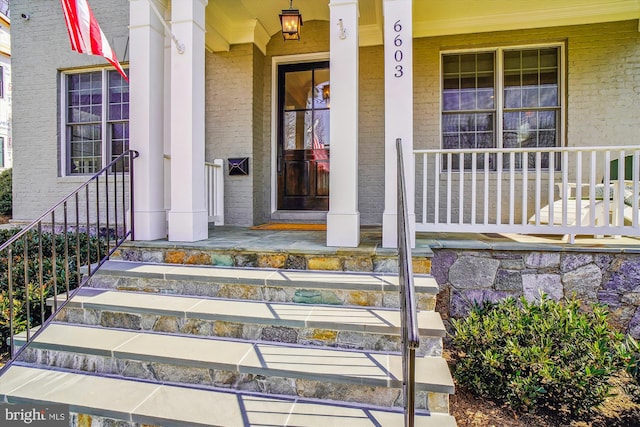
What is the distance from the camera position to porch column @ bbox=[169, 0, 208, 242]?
12.2ft

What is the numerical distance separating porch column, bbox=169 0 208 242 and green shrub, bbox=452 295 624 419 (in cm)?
276

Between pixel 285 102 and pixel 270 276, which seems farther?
pixel 285 102

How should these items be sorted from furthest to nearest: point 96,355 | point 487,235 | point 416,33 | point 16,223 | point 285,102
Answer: point 16,223 → point 285,102 → point 416,33 → point 487,235 → point 96,355

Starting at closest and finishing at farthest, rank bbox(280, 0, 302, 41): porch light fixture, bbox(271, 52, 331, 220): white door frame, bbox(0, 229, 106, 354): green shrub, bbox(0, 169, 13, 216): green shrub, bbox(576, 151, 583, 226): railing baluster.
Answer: bbox(0, 229, 106, 354): green shrub
bbox(576, 151, 583, 226): railing baluster
bbox(280, 0, 302, 41): porch light fixture
bbox(271, 52, 331, 220): white door frame
bbox(0, 169, 13, 216): green shrub

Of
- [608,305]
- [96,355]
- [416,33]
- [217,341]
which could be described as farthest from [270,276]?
[416,33]

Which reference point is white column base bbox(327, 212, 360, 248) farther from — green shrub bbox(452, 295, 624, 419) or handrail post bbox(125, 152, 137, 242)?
handrail post bbox(125, 152, 137, 242)

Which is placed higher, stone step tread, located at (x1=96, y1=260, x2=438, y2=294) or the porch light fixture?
the porch light fixture

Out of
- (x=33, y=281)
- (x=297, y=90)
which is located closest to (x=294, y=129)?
(x=297, y=90)

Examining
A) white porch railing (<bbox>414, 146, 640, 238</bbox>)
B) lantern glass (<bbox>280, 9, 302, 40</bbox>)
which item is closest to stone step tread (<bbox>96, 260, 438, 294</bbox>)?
white porch railing (<bbox>414, 146, 640, 238</bbox>)

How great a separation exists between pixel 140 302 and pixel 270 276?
1021 millimetres

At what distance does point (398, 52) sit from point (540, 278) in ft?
7.86

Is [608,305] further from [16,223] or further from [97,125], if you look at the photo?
[16,223]

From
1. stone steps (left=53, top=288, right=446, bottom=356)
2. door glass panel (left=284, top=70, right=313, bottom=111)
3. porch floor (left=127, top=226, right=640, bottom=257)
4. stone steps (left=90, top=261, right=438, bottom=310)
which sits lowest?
stone steps (left=53, top=288, right=446, bottom=356)

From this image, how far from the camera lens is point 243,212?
5.34m
